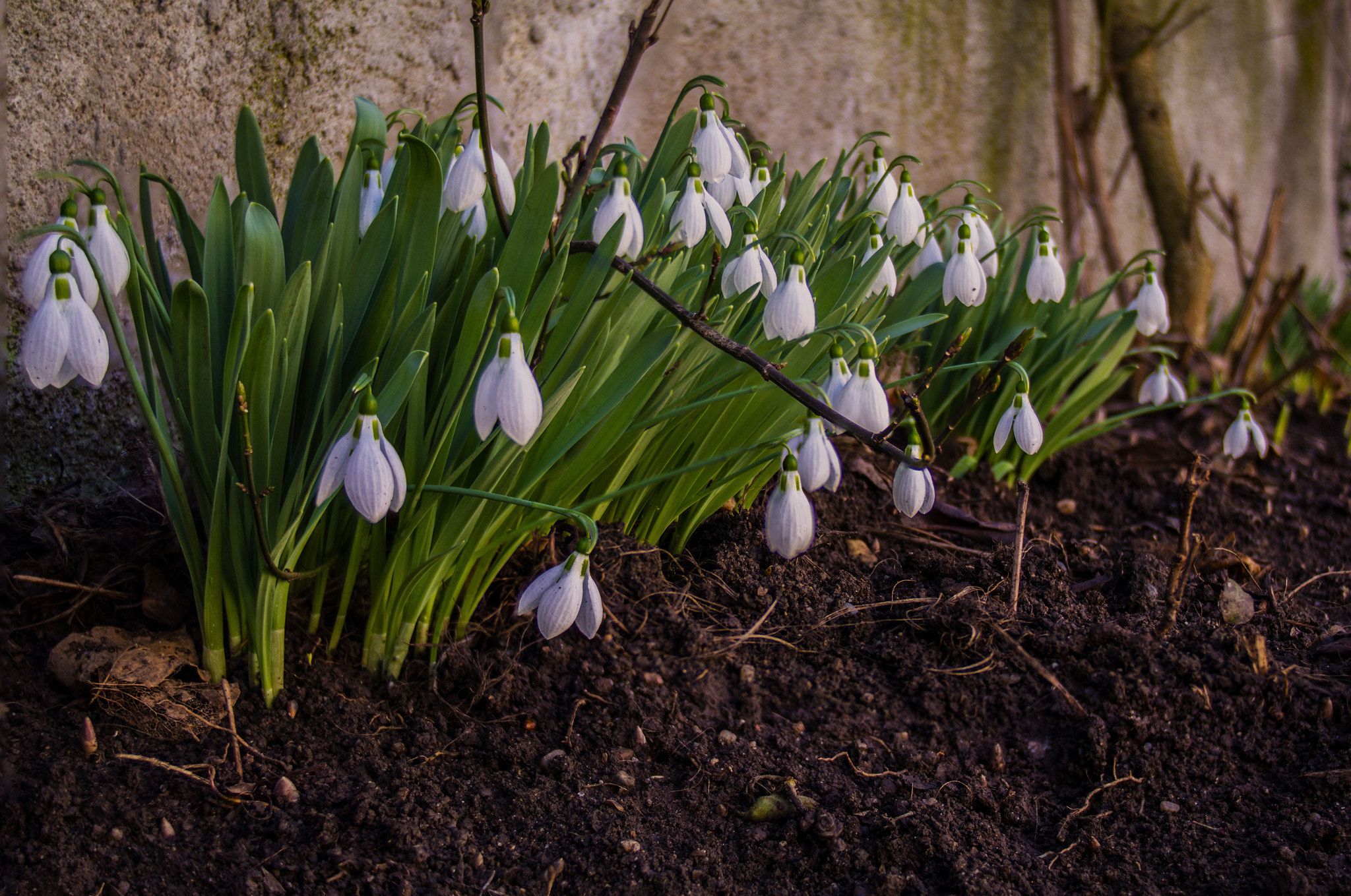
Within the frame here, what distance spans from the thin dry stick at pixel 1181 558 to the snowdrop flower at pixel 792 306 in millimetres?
858

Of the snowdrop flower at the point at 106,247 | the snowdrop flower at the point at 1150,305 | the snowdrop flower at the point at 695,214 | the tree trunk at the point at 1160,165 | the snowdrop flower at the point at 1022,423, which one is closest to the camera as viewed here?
the snowdrop flower at the point at 106,247

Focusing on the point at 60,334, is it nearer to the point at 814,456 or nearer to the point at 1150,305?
the point at 814,456

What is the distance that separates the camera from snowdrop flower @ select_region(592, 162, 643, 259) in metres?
1.49

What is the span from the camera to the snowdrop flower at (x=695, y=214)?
5.25ft

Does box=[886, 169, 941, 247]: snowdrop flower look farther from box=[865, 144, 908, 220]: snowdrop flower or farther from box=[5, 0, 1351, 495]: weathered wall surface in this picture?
box=[5, 0, 1351, 495]: weathered wall surface

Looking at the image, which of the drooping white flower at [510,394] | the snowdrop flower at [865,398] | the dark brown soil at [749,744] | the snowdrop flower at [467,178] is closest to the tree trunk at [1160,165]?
the dark brown soil at [749,744]

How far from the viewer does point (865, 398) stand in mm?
1419

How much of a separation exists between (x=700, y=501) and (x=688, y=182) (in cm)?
74

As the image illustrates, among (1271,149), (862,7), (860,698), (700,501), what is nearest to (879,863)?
(860,698)

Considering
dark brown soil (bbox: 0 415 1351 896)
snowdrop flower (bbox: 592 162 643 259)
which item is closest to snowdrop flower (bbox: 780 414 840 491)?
snowdrop flower (bbox: 592 162 643 259)

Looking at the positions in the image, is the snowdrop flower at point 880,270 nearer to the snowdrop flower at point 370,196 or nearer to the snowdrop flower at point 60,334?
the snowdrop flower at point 370,196

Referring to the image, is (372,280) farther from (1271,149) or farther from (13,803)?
(1271,149)

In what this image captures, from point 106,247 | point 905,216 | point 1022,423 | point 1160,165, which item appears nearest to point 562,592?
point 106,247

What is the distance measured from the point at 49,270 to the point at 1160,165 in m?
4.74
